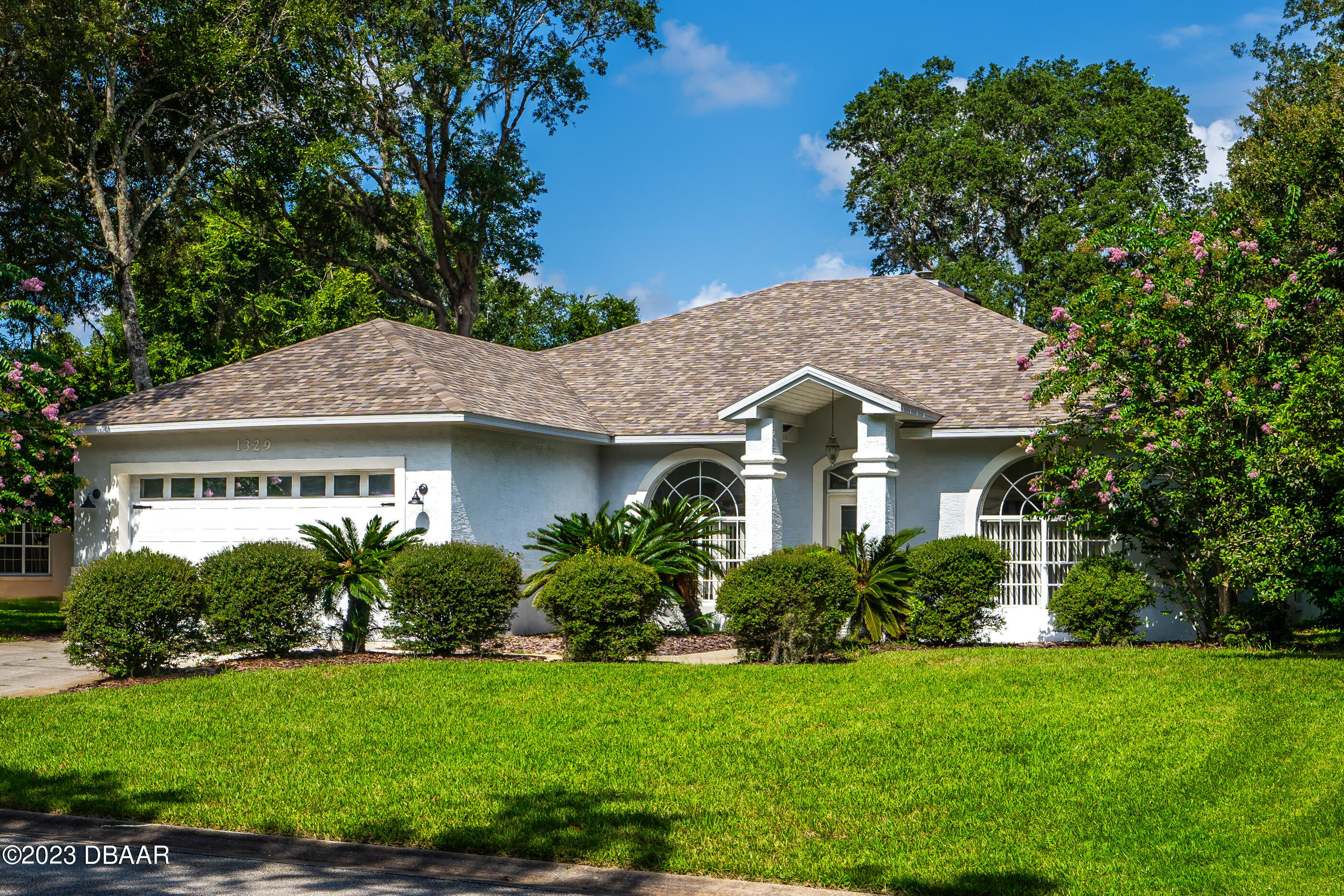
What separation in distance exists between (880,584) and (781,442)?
133 inches

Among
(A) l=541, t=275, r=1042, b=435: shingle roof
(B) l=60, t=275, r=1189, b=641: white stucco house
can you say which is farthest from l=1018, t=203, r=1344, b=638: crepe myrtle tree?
(A) l=541, t=275, r=1042, b=435: shingle roof

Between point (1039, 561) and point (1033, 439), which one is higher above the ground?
point (1033, 439)

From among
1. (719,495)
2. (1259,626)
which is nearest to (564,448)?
(719,495)

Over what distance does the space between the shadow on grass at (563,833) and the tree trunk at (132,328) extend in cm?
2241

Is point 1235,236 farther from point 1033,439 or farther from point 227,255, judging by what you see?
point 227,255

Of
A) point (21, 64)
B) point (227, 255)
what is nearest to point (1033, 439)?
point (21, 64)

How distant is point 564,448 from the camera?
1906 cm

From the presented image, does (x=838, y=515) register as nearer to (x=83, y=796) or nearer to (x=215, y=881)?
(x=83, y=796)

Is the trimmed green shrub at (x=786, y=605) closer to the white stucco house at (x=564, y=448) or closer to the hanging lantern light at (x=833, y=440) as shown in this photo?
the white stucco house at (x=564, y=448)

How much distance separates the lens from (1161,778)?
778 centimetres

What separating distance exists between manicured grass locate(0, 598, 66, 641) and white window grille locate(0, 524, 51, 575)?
75cm

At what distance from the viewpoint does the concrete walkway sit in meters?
12.4

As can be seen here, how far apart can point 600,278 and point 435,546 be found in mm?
26341

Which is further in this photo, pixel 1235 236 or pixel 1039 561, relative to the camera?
pixel 1039 561
